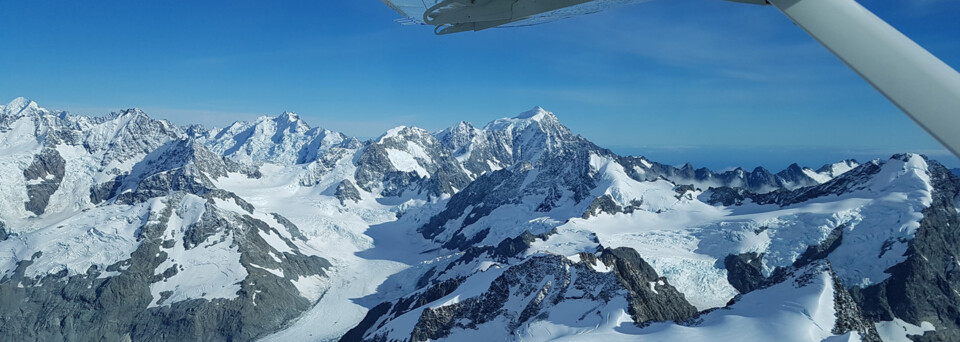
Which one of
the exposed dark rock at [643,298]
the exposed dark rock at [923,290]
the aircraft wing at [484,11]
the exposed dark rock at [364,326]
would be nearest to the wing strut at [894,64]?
the aircraft wing at [484,11]

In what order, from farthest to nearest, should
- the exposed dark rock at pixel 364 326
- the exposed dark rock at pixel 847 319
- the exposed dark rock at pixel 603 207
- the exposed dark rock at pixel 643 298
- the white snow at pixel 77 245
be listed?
the exposed dark rock at pixel 603 207 → the white snow at pixel 77 245 → the exposed dark rock at pixel 364 326 → the exposed dark rock at pixel 643 298 → the exposed dark rock at pixel 847 319

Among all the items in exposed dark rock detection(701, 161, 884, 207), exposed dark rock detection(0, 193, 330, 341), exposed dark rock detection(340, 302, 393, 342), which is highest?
exposed dark rock detection(701, 161, 884, 207)

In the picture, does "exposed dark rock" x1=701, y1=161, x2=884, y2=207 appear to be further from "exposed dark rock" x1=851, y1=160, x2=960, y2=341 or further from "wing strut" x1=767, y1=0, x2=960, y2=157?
"wing strut" x1=767, y1=0, x2=960, y2=157

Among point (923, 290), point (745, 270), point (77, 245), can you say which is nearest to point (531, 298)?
point (745, 270)

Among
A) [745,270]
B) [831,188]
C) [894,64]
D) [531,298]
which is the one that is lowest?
[745,270]

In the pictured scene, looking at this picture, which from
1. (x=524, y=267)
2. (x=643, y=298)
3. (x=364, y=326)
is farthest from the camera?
(x=364, y=326)

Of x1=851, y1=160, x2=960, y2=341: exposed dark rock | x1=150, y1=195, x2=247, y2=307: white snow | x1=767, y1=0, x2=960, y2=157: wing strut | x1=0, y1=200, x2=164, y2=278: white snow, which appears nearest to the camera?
x1=767, y1=0, x2=960, y2=157: wing strut

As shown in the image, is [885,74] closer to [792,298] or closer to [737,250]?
[792,298]

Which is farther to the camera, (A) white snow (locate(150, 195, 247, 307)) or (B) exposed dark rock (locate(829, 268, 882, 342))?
(A) white snow (locate(150, 195, 247, 307))

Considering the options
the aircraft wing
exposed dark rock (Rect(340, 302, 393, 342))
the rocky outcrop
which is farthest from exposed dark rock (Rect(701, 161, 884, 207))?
the aircraft wing

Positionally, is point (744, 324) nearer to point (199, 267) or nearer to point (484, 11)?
point (484, 11)

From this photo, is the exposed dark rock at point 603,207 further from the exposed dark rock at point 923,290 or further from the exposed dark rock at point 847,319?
the exposed dark rock at point 847,319
